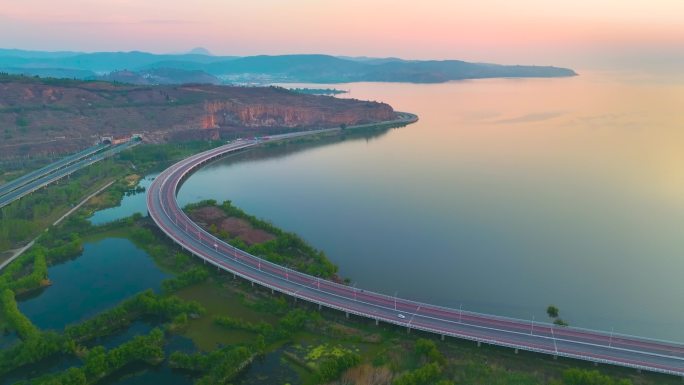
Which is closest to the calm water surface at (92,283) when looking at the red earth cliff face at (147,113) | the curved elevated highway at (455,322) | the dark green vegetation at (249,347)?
the dark green vegetation at (249,347)

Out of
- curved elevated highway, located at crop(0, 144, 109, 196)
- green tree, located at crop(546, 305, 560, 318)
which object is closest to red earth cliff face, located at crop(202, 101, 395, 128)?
curved elevated highway, located at crop(0, 144, 109, 196)

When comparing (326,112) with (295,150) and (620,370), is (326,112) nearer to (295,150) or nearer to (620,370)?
(295,150)

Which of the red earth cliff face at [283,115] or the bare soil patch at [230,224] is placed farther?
the red earth cliff face at [283,115]

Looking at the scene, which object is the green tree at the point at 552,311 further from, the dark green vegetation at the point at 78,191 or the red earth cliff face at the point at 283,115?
the red earth cliff face at the point at 283,115

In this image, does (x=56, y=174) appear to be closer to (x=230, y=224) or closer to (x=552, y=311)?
(x=230, y=224)

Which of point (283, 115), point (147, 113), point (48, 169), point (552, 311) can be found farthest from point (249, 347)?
point (283, 115)

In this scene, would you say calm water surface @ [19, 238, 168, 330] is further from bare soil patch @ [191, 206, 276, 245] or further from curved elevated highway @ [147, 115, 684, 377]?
bare soil patch @ [191, 206, 276, 245]
